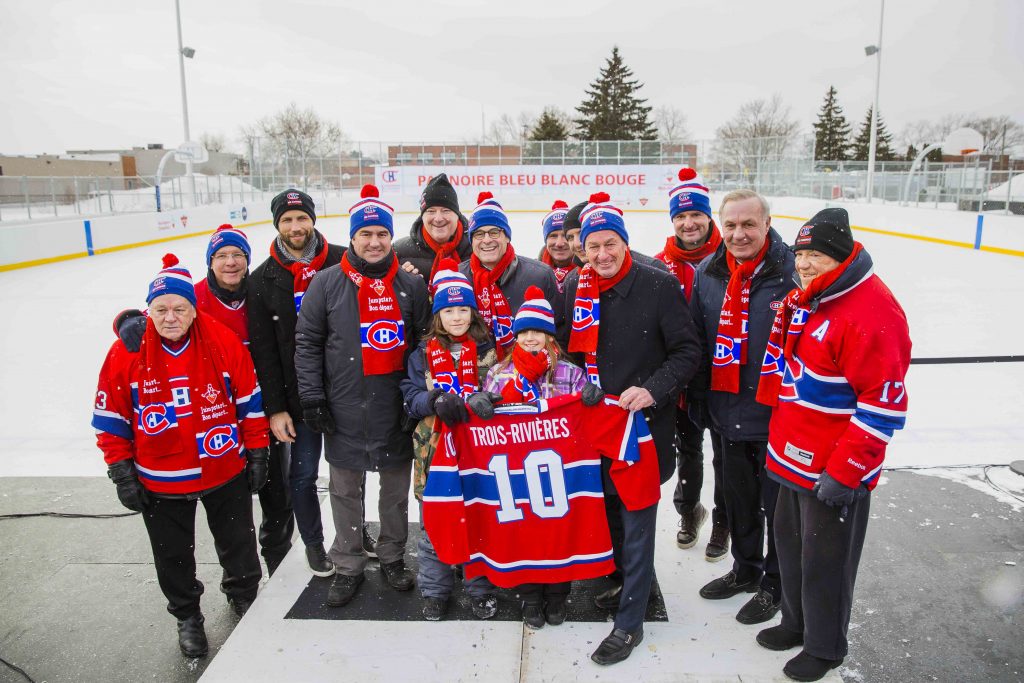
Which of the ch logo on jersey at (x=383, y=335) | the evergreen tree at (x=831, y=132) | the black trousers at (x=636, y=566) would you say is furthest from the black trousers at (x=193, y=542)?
the evergreen tree at (x=831, y=132)

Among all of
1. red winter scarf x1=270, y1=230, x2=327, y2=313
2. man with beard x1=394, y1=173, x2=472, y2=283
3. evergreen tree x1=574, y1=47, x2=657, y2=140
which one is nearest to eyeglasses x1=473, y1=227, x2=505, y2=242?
man with beard x1=394, y1=173, x2=472, y2=283

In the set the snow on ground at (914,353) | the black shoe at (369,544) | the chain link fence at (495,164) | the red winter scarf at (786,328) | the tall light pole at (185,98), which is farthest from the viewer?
the tall light pole at (185,98)

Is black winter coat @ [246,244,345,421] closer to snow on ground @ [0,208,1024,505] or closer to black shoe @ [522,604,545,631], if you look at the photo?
black shoe @ [522,604,545,631]

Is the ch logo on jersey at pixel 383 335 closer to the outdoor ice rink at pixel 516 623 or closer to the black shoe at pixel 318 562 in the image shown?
the black shoe at pixel 318 562

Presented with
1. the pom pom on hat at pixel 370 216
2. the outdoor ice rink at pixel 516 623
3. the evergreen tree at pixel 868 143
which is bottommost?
the outdoor ice rink at pixel 516 623

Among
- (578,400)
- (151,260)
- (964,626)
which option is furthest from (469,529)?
(151,260)

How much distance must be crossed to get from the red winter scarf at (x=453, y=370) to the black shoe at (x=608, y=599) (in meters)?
1.09

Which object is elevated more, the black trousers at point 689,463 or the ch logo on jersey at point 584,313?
the ch logo on jersey at point 584,313

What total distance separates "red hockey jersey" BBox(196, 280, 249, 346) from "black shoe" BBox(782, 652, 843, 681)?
9.14ft

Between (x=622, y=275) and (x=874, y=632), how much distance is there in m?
1.87

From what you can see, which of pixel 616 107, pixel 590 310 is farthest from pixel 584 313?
pixel 616 107

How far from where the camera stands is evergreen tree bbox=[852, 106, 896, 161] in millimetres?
58781

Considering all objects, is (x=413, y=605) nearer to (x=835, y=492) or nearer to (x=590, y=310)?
(x=590, y=310)

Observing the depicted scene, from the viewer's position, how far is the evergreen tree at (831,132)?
59.6 metres
